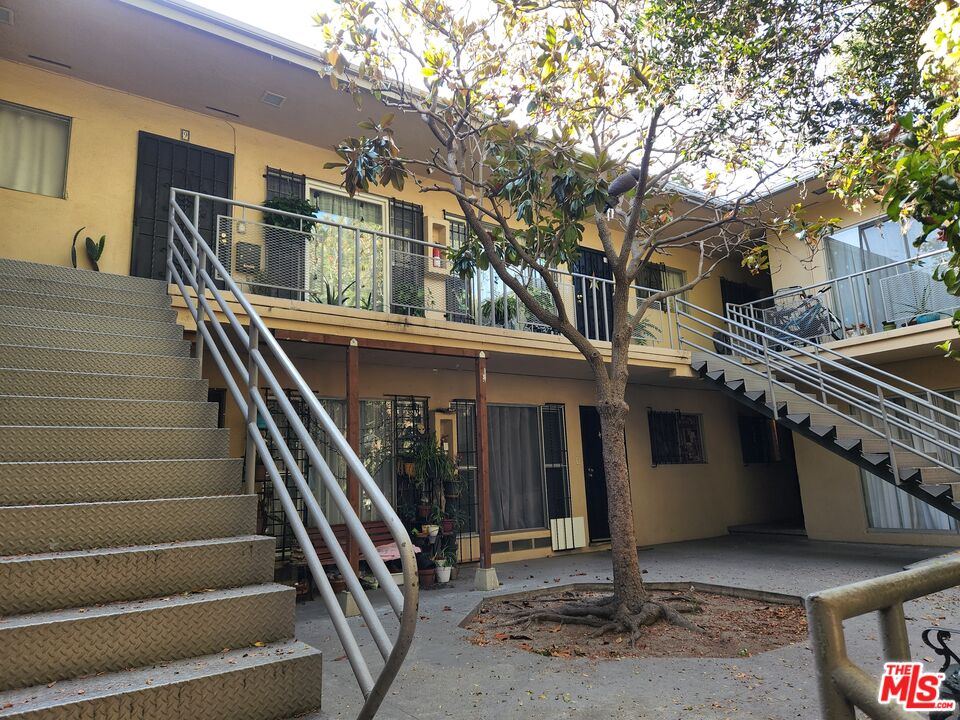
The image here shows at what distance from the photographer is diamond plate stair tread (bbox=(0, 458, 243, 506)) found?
3002 mm

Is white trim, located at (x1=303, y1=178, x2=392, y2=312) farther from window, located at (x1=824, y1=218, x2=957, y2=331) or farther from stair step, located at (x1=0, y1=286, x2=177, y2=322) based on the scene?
window, located at (x1=824, y1=218, x2=957, y2=331)

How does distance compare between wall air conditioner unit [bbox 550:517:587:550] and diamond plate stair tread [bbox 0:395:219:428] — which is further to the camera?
wall air conditioner unit [bbox 550:517:587:550]

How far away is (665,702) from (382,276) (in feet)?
19.0

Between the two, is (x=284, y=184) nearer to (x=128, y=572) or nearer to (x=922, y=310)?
(x=128, y=572)

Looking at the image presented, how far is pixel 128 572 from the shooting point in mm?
2721

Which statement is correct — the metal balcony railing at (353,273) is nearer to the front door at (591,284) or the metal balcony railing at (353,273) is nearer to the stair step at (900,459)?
the front door at (591,284)

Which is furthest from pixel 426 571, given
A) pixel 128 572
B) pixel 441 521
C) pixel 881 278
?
pixel 881 278

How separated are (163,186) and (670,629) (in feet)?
24.9

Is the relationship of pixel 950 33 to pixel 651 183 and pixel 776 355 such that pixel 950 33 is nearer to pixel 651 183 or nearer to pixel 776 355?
pixel 651 183

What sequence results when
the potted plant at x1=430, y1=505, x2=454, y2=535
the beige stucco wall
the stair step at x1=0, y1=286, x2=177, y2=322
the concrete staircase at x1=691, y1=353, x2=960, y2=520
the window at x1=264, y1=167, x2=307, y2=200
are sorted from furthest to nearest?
the beige stucco wall < the window at x1=264, y1=167, x2=307, y2=200 < the potted plant at x1=430, y1=505, x2=454, y2=535 < the concrete staircase at x1=691, y1=353, x2=960, y2=520 < the stair step at x1=0, y1=286, x2=177, y2=322

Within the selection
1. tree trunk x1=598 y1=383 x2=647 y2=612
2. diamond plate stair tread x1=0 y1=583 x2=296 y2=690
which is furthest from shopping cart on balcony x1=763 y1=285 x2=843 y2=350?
diamond plate stair tread x1=0 y1=583 x2=296 y2=690

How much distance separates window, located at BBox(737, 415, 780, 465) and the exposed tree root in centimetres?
839

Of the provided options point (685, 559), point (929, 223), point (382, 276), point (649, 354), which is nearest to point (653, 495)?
point (685, 559)

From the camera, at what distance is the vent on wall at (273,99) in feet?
26.2
